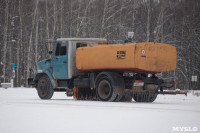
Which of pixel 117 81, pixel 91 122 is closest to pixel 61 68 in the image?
pixel 117 81

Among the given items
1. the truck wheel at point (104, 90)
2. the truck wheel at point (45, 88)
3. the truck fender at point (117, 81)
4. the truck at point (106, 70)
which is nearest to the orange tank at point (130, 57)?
the truck at point (106, 70)

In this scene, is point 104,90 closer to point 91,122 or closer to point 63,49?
point 63,49

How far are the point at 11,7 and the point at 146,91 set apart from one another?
3737 centimetres

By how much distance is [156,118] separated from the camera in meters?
10.2

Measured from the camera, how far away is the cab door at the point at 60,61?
18933mm

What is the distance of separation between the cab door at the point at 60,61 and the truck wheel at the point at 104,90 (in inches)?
82.7

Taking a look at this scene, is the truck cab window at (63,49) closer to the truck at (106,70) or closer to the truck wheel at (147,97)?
the truck at (106,70)

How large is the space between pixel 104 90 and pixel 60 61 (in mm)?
2851

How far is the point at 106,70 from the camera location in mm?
17688

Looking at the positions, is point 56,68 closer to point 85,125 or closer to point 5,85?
point 85,125

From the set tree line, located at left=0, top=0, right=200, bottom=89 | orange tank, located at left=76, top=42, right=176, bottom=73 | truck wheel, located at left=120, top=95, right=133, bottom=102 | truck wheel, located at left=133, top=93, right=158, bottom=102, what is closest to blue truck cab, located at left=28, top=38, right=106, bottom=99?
orange tank, located at left=76, top=42, right=176, bottom=73

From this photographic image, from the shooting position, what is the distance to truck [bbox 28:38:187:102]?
16.4m

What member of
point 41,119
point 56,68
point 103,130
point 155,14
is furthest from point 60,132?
point 155,14

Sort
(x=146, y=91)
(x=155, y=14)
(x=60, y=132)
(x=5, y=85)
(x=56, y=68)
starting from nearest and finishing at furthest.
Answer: (x=60, y=132) < (x=146, y=91) < (x=56, y=68) < (x=5, y=85) < (x=155, y=14)
